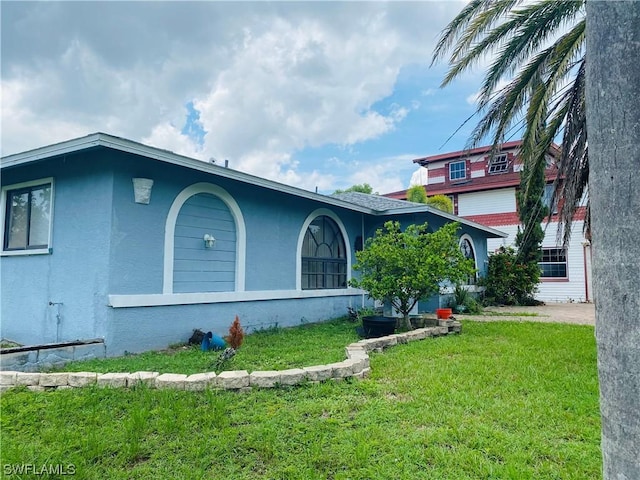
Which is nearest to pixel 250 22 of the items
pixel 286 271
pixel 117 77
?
pixel 117 77

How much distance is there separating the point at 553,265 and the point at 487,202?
408 centimetres

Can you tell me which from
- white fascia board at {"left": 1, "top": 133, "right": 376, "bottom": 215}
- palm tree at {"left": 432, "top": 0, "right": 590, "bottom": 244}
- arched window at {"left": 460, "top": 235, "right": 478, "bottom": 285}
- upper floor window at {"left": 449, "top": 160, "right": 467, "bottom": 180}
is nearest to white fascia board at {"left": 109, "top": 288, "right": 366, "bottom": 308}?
white fascia board at {"left": 1, "top": 133, "right": 376, "bottom": 215}

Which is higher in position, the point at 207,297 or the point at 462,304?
the point at 207,297

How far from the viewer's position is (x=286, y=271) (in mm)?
8492

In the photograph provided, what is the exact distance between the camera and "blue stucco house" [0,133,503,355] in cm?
571

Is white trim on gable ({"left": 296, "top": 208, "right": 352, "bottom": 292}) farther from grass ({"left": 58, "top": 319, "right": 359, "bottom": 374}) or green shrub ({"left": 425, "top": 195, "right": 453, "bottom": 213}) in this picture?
green shrub ({"left": 425, "top": 195, "right": 453, "bottom": 213})

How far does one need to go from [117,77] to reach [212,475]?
8.25 m

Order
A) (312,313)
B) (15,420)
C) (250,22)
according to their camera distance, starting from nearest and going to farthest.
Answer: (15,420)
(250,22)
(312,313)

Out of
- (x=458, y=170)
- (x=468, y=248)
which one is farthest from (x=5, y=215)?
(x=458, y=170)

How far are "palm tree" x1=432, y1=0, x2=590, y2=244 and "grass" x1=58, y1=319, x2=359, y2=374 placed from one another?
3526 mm

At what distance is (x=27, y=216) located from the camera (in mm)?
6895

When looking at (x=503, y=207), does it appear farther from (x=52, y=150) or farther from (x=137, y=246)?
(x=52, y=150)

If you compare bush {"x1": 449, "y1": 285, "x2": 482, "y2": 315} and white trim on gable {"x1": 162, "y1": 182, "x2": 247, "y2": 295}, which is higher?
white trim on gable {"x1": 162, "y1": 182, "x2": 247, "y2": 295}

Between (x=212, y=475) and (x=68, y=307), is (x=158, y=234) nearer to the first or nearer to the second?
(x=68, y=307)
